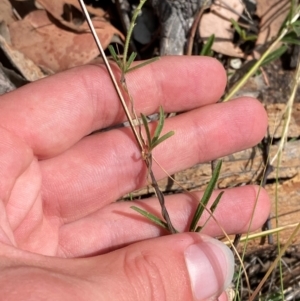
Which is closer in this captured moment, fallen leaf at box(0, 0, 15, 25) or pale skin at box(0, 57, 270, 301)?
pale skin at box(0, 57, 270, 301)

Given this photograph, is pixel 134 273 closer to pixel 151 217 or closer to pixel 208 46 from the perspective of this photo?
pixel 151 217

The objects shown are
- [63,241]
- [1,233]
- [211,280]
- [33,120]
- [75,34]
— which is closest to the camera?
[1,233]

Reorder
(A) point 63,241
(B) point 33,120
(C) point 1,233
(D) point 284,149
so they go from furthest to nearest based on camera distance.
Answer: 1. (D) point 284,149
2. (A) point 63,241
3. (B) point 33,120
4. (C) point 1,233

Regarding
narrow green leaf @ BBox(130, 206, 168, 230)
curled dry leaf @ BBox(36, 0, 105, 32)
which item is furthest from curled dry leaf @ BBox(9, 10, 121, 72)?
narrow green leaf @ BBox(130, 206, 168, 230)

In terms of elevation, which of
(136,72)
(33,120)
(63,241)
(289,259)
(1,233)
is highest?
(136,72)

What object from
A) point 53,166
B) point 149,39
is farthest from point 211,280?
point 149,39

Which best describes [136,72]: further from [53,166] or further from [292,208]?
[292,208]

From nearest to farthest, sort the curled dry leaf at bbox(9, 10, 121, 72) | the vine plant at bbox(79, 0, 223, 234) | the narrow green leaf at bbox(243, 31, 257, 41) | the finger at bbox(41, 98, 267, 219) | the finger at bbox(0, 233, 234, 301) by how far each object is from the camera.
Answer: the finger at bbox(0, 233, 234, 301)
the vine plant at bbox(79, 0, 223, 234)
the finger at bbox(41, 98, 267, 219)
the curled dry leaf at bbox(9, 10, 121, 72)
the narrow green leaf at bbox(243, 31, 257, 41)

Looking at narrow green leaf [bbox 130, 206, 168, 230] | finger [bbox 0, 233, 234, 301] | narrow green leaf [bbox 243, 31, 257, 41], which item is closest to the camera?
finger [bbox 0, 233, 234, 301]

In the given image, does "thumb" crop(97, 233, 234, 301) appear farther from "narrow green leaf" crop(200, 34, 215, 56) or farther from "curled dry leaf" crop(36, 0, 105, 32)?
"curled dry leaf" crop(36, 0, 105, 32)
